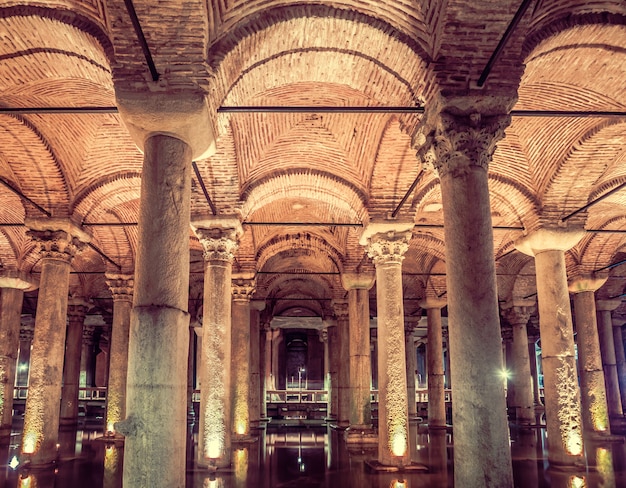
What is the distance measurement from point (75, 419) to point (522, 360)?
1447 cm

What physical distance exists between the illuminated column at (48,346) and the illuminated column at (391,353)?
5.54 meters

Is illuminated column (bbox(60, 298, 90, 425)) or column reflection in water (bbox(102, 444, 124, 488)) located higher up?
illuminated column (bbox(60, 298, 90, 425))

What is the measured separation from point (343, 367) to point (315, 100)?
33.5 feet

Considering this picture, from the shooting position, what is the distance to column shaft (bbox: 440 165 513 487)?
16.8 feet

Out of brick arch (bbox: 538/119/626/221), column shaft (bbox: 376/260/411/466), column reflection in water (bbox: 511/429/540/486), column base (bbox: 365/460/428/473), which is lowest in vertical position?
column reflection in water (bbox: 511/429/540/486)

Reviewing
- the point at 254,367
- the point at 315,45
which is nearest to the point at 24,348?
the point at 254,367

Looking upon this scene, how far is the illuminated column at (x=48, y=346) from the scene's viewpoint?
9.48 m

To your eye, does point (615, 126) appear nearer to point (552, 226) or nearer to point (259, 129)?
point (552, 226)

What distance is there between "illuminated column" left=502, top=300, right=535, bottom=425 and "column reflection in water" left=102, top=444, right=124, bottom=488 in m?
12.6

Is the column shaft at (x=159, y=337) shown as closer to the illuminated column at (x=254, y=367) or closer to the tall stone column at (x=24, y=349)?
the illuminated column at (x=254, y=367)

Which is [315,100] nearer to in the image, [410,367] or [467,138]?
[467,138]

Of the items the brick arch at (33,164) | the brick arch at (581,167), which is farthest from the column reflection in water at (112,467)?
the brick arch at (581,167)

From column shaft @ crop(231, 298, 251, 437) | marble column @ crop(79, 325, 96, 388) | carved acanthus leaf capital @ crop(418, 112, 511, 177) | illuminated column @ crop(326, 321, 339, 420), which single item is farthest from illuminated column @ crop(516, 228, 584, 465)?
marble column @ crop(79, 325, 96, 388)

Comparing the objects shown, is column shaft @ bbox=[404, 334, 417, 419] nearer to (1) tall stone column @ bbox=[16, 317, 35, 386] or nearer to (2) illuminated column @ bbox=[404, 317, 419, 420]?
(2) illuminated column @ bbox=[404, 317, 419, 420]
